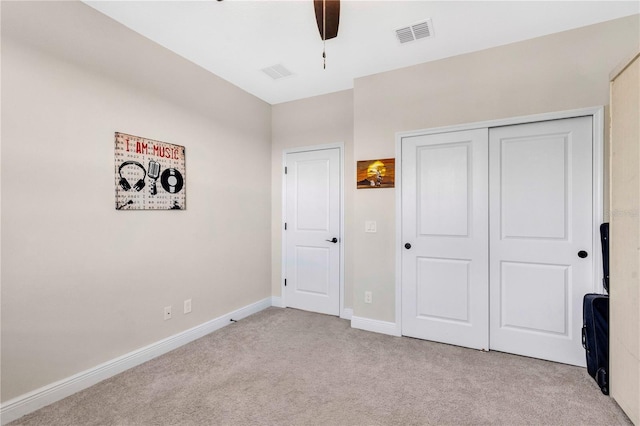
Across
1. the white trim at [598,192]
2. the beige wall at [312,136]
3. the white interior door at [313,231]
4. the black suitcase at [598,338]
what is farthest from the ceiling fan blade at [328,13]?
the black suitcase at [598,338]

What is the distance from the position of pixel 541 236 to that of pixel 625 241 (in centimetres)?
78

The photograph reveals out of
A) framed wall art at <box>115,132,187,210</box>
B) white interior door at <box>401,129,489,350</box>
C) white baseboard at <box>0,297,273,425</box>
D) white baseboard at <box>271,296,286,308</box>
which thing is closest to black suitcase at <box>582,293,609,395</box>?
white interior door at <box>401,129,489,350</box>

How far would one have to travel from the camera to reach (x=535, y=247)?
2.52m

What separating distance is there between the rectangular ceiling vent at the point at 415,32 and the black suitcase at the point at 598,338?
2.38 metres

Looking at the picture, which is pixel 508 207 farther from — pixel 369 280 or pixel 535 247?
pixel 369 280

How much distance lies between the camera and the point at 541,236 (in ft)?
8.21

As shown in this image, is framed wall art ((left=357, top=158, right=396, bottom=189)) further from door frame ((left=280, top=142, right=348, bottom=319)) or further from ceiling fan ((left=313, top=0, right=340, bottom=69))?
ceiling fan ((left=313, top=0, right=340, bottom=69))

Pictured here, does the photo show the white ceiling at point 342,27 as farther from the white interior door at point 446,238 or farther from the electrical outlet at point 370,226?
the electrical outlet at point 370,226

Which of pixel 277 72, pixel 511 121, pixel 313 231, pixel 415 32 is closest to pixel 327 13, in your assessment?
pixel 415 32

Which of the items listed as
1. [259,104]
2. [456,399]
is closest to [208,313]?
[456,399]

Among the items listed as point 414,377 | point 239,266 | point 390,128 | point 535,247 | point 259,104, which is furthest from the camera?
point 259,104

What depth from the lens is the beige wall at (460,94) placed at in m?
2.32

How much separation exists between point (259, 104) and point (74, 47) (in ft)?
6.63

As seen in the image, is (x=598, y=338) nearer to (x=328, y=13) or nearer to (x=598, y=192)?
(x=598, y=192)
